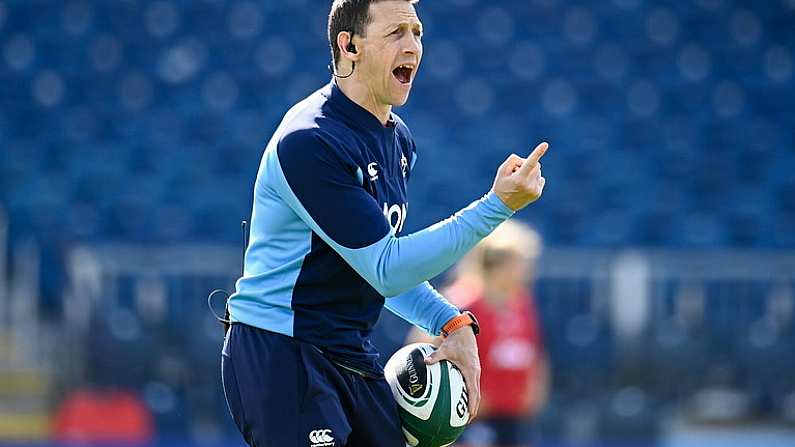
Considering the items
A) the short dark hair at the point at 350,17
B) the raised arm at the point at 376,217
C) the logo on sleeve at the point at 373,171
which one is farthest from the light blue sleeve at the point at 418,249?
the short dark hair at the point at 350,17

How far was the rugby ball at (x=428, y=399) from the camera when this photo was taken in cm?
338

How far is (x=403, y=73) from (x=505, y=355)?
320cm

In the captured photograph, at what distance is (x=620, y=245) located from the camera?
34.4 ft

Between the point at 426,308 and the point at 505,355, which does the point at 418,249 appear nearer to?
the point at 426,308

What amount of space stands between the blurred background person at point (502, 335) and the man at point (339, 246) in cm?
284

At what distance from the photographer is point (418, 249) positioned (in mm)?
3047

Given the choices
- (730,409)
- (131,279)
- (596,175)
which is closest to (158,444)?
(131,279)

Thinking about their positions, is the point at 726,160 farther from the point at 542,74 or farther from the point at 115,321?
the point at 115,321

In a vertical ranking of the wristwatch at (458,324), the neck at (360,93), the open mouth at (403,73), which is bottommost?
the wristwatch at (458,324)

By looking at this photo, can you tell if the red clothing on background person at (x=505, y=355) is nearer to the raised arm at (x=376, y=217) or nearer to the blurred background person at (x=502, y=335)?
the blurred background person at (x=502, y=335)

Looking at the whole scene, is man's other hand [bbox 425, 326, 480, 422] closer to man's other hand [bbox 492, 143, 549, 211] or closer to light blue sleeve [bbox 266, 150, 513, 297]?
light blue sleeve [bbox 266, 150, 513, 297]

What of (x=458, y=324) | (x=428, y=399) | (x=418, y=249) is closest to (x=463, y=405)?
(x=428, y=399)

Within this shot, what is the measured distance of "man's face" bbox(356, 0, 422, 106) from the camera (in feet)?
10.6

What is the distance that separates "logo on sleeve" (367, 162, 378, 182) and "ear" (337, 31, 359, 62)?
11.2 inches
